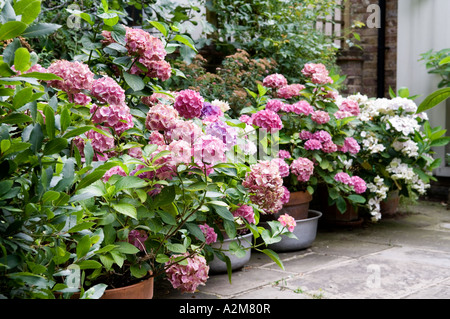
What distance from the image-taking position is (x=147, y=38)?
1.85m

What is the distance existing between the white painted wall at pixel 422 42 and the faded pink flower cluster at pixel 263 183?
3815mm

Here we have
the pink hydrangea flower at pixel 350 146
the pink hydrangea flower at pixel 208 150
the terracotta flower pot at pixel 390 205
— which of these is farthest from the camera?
the terracotta flower pot at pixel 390 205

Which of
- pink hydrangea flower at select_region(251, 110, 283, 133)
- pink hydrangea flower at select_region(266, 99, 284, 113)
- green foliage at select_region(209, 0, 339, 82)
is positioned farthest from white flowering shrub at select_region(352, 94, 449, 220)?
pink hydrangea flower at select_region(251, 110, 283, 133)

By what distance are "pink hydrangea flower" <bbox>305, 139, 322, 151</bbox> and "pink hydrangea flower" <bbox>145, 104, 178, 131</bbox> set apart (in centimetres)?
157

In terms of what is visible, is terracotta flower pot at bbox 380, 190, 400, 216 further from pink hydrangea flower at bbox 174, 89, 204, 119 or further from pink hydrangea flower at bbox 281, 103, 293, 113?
pink hydrangea flower at bbox 174, 89, 204, 119

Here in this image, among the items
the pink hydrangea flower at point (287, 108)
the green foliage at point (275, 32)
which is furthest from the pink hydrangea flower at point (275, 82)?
the green foliage at point (275, 32)

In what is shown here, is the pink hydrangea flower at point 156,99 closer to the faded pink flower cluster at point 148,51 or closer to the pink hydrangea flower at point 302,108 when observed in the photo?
the faded pink flower cluster at point 148,51

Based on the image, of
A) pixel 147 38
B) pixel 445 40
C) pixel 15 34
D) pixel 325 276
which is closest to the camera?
pixel 15 34

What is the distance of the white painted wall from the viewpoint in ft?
16.8

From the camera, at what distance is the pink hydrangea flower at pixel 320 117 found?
3.13 metres

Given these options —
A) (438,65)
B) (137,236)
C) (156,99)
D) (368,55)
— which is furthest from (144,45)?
(368,55)

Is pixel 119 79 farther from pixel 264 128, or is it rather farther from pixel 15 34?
pixel 15 34
